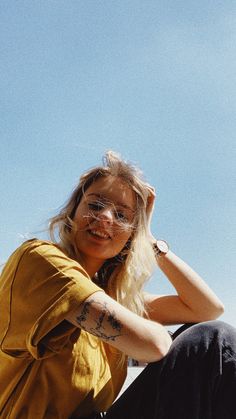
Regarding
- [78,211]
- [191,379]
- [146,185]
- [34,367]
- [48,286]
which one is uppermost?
[146,185]

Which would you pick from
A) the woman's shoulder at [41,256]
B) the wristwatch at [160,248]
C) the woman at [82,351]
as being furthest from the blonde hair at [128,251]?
the woman's shoulder at [41,256]

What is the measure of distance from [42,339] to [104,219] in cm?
85

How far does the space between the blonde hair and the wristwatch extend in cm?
14

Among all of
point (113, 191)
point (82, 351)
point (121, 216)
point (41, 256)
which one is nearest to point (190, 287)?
point (121, 216)

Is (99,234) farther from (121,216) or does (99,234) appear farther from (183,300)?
(183,300)

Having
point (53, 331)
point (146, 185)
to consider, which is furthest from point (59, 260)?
point (146, 185)

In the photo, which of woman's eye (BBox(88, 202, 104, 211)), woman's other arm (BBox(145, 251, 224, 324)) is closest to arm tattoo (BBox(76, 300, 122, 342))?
woman's eye (BBox(88, 202, 104, 211))

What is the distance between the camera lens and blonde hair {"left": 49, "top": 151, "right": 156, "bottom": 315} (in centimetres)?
316

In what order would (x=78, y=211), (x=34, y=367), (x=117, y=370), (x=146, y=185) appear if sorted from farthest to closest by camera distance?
(x=146, y=185) < (x=78, y=211) < (x=117, y=370) < (x=34, y=367)

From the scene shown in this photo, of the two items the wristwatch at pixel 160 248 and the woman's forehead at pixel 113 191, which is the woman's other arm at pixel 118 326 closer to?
the woman's forehead at pixel 113 191

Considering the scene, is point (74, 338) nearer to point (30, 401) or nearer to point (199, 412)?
point (30, 401)

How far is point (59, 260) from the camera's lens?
89.9 inches

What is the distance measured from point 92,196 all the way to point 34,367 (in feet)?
3.65

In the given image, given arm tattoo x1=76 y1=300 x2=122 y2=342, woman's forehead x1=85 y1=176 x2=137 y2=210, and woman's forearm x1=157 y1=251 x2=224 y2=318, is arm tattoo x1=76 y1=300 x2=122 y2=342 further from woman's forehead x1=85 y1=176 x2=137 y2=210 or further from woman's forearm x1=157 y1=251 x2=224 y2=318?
woman's forearm x1=157 y1=251 x2=224 y2=318
